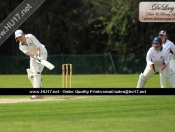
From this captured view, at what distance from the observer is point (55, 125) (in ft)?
36.1

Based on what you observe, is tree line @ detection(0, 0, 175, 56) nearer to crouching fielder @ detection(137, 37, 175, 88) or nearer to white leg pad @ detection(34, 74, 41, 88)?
crouching fielder @ detection(137, 37, 175, 88)

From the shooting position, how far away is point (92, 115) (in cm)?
1249

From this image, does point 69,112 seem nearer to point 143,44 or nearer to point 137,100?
point 137,100

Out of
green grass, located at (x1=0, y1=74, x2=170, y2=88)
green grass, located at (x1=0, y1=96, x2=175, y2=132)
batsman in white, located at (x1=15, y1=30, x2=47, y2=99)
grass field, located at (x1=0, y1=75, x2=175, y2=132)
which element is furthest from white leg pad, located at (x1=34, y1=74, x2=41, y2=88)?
green grass, located at (x1=0, y1=74, x2=170, y2=88)

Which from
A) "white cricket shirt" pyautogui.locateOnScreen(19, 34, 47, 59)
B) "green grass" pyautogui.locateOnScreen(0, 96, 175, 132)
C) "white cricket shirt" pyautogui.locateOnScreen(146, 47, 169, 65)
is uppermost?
"white cricket shirt" pyautogui.locateOnScreen(19, 34, 47, 59)

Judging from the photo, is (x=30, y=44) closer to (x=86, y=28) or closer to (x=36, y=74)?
(x=36, y=74)

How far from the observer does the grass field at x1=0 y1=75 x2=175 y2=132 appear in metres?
10.7

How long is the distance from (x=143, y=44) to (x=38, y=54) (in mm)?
26993

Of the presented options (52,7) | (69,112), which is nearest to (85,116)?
(69,112)

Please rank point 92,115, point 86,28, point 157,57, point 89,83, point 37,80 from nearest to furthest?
point 92,115, point 37,80, point 157,57, point 89,83, point 86,28

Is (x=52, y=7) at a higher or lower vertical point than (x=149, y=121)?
higher

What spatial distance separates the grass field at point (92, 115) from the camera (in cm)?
1070

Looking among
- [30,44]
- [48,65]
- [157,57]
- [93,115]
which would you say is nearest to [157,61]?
[157,57]

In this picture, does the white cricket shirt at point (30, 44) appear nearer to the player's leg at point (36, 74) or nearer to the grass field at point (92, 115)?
the player's leg at point (36, 74)
